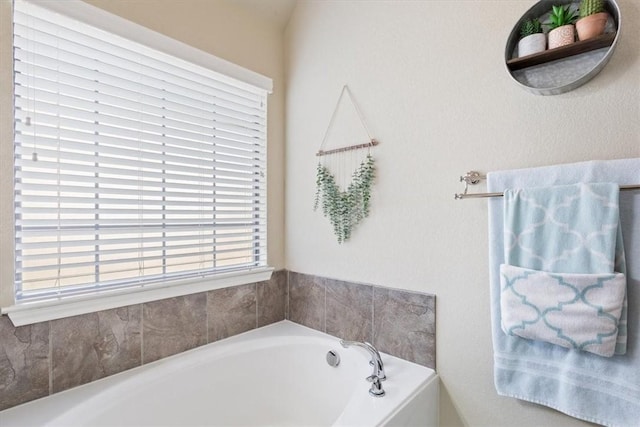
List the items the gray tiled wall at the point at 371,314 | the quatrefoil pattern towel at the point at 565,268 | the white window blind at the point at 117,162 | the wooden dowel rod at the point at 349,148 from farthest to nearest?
the wooden dowel rod at the point at 349,148 → the gray tiled wall at the point at 371,314 → the white window blind at the point at 117,162 → the quatrefoil pattern towel at the point at 565,268

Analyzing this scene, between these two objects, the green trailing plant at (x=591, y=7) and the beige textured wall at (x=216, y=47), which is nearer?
the green trailing plant at (x=591, y=7)

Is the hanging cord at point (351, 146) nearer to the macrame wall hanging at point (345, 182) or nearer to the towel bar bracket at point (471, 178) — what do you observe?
the macrame wall hanging at point (345, 182)

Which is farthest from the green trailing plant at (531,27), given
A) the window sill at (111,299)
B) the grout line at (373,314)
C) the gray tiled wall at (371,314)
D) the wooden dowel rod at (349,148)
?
the window sill at (111,299)

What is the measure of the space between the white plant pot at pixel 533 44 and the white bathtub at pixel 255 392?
140 cm

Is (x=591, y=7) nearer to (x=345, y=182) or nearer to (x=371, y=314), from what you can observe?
(x=345, y=182)

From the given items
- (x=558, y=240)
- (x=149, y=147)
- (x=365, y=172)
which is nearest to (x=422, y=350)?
(x=558, y=240)

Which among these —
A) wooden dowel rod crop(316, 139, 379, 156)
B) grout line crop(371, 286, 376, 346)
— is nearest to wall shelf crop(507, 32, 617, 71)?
wooden dowel rod crop(316, 139, 379, 156)

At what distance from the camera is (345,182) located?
187cm

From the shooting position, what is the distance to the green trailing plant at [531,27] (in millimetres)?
1234

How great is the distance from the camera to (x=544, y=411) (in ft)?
4.09

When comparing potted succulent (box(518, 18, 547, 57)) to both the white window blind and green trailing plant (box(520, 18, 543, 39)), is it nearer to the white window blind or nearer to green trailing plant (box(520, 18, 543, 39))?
green trailing plant (box(520, 18, 543, 39))

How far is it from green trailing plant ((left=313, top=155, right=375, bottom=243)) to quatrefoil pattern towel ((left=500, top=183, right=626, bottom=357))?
69cm

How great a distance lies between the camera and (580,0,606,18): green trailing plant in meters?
1.10

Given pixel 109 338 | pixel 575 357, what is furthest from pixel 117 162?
pixel 575 357
